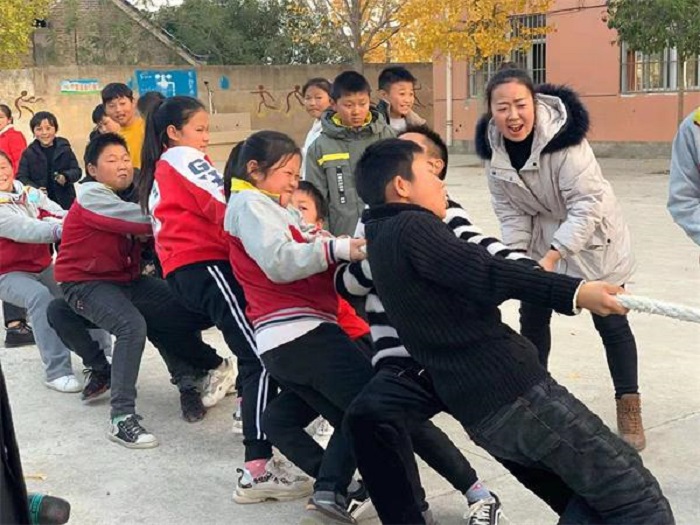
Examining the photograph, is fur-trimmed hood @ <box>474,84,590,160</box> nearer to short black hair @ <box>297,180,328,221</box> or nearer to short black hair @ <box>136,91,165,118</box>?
short black hair @ <box>297,180,328,221</box>

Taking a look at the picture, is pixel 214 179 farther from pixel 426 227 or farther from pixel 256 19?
pixel 256 19

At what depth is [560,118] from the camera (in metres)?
3.64

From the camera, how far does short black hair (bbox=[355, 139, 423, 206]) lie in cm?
260

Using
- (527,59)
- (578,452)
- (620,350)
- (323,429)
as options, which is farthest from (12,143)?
(527,59)

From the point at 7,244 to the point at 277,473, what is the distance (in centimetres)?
262

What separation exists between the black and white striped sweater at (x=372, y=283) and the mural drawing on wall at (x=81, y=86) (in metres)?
18.2

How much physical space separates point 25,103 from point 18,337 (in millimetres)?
14639

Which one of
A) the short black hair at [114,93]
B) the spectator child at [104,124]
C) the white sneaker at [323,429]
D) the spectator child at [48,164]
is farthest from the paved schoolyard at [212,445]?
the spectator child at [48,164]

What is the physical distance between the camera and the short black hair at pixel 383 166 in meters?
2.60

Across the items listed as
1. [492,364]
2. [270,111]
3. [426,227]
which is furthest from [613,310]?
[270,111]

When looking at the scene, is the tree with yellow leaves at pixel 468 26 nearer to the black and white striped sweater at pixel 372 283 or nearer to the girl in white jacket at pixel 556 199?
the girl in white jacket at pixel 556 199

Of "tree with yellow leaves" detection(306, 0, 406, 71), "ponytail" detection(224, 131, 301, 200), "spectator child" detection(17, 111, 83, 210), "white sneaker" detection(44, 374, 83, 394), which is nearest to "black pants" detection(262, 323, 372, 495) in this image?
"ponytail" detection(224, 131, 301, 200)

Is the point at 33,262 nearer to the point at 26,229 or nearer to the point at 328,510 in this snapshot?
the point at 26,229

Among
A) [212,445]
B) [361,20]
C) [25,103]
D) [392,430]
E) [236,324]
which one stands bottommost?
[212,445]
